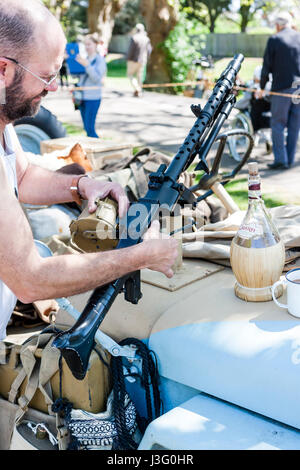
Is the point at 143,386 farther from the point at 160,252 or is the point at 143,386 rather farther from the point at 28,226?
the point at 28,226

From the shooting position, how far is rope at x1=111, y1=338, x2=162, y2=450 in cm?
178

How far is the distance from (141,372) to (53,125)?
4.13 metres

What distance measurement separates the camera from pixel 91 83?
27.3 feet

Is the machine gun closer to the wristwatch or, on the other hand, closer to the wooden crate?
the wristwatch

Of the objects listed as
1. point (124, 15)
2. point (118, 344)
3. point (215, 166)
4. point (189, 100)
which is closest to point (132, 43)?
point (189, 100)

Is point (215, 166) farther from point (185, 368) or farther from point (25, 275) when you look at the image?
point (25, 275)

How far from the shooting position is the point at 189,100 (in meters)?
13.0

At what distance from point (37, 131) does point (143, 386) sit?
4090 millimetres

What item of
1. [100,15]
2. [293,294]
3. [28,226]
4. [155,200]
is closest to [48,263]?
[28,226]

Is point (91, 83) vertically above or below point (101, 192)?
below

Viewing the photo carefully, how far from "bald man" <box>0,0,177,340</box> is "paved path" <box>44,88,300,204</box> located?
3315 mm

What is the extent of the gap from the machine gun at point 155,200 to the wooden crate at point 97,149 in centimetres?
225

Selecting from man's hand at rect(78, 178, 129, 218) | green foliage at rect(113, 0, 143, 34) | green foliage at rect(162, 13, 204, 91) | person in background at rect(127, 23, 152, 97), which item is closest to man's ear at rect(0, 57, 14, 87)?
man's hand at rect(78, 178, 129, 218)

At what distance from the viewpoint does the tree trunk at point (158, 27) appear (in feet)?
52.5
